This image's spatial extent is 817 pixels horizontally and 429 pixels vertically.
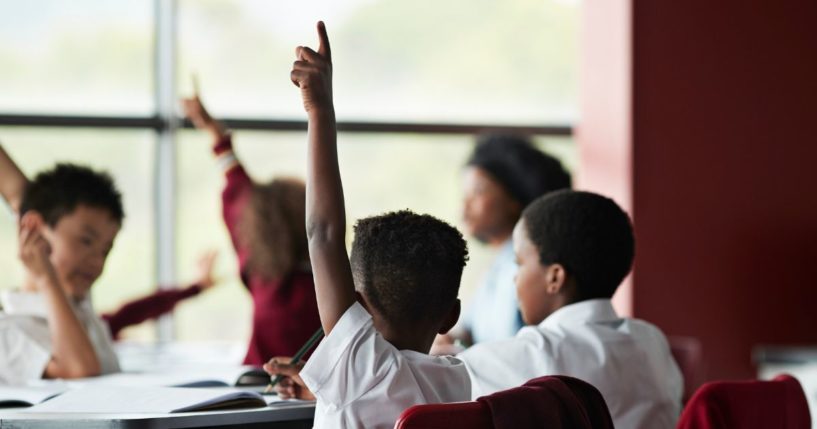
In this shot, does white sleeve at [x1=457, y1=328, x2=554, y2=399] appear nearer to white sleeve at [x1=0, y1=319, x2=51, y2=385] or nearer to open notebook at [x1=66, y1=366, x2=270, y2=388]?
open notebook at [x1=66, y1=366, x2=270, y2=388]

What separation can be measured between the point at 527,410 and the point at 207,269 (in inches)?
103

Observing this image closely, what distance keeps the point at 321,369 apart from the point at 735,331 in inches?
→ 121

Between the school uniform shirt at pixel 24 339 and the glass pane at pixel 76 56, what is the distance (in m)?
2.00

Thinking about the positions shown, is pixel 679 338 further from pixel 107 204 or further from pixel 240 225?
pixel 107 204

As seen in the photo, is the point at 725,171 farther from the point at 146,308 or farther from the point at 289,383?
the point at 289,383

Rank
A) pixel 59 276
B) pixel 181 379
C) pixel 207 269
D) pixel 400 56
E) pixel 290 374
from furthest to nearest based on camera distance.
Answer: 1. pixel 400 56
2. pixel 207 269
3. pixel 59 276
4. pixel 181 379
5. pixel 290 374

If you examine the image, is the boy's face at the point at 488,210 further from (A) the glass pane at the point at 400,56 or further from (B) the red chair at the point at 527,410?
(B) the red chair at the point at 527,410

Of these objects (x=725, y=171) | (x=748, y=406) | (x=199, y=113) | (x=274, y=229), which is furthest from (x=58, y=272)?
(x=725, y=171)

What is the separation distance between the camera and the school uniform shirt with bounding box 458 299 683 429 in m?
1.87

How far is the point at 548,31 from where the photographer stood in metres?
4.64

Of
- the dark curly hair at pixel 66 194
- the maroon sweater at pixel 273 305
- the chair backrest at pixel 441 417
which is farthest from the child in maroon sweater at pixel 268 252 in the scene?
the chair backrest at pixel 441 417

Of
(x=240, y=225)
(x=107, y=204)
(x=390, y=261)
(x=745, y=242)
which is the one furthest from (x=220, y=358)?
(x=745, y=242)

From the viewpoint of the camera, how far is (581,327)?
196 cm

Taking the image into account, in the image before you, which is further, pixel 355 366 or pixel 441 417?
pixel 355 366
